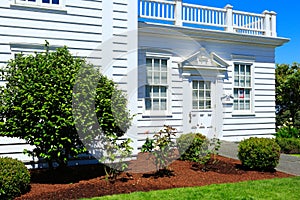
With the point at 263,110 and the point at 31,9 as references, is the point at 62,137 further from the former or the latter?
the point at 263,110

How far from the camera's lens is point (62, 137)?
5.93 metres

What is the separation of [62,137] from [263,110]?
1014cm

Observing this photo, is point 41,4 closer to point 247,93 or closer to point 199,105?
point 199,105

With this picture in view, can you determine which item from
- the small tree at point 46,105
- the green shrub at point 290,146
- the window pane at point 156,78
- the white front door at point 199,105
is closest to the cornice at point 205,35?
the window pane at point 156,78

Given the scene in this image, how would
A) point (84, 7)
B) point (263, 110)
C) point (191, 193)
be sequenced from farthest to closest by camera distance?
point (263, 110)
point (84, 7)
point (191, 193)

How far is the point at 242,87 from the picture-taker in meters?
13.1

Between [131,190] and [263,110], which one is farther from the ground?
[263,110]

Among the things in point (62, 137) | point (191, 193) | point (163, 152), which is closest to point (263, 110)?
point (163, 152)

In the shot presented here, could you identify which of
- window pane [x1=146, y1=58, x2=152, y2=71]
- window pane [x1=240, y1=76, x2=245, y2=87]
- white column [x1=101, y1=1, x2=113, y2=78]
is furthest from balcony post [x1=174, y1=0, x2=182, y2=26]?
white column [x1=101, y1=1, x2=113, y2=78]

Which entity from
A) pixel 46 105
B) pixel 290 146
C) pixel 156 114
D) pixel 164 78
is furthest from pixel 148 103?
pixel 290 146

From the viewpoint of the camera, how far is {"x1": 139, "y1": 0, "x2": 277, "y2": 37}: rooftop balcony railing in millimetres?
11602

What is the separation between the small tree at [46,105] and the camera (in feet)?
19.0

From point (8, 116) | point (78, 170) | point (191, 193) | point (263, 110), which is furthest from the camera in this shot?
point (263, 110)

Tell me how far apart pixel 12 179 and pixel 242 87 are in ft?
33.4
